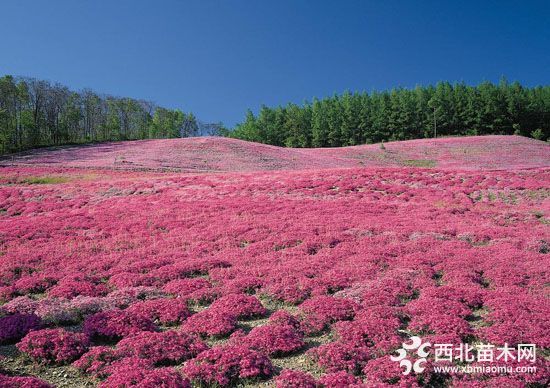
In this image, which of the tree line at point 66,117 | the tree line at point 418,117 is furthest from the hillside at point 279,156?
the tree line at point 418,117

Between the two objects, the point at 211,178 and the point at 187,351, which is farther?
the point at 211,178

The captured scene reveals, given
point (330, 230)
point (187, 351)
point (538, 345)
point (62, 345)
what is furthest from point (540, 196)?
point (62, 345)

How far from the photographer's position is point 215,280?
14.3m

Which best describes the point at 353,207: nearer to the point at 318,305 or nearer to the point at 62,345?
the point at 318,305

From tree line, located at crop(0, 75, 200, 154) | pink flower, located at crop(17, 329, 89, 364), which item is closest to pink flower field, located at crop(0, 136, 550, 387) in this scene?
pink flower, located at crop(17, 329, 89, 364)

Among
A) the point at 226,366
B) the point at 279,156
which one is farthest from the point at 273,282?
the point at 279,156

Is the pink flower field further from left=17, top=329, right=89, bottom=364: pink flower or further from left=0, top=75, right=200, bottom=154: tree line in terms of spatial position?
left=0, top=75, right=200, bottom=154: tree line

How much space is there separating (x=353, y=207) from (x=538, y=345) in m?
17.2

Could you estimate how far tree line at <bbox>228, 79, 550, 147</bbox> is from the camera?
4382 inches

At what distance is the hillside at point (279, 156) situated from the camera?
58.3 m

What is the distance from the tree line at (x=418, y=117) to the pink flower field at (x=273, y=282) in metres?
85.7

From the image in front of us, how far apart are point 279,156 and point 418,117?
64760mm

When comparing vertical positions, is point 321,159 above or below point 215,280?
above

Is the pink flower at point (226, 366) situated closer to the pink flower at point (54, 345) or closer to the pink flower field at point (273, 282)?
the pink flower field at point (273, 282)
